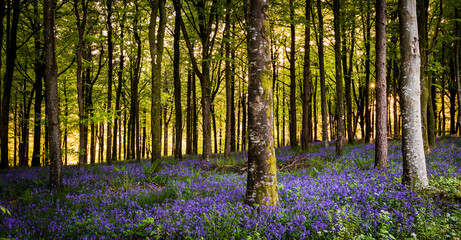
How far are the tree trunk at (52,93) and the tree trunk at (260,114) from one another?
263 inches

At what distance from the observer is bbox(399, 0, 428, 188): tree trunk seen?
225 inches

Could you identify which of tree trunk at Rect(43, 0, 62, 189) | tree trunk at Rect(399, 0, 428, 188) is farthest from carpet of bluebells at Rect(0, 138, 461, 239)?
tree trunk at Rect(43, 0, 62, 189)

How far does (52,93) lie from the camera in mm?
7711

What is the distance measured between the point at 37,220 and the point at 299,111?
115 feet

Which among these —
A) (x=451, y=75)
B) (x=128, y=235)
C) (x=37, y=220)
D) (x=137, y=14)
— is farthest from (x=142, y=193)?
(x=451, y=75)

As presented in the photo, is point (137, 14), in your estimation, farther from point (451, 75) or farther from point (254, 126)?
point (451, 75)

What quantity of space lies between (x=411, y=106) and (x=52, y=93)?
408 inches

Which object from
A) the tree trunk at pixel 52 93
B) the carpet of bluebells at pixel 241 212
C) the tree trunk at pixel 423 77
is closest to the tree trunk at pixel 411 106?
the carpet of bluebells at pixel 241 212

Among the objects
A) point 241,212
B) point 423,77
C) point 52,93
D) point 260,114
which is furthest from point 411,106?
point 52,93

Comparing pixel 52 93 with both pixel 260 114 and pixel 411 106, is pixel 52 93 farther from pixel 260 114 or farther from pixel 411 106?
pixel 411 106

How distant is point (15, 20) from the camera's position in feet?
40.3

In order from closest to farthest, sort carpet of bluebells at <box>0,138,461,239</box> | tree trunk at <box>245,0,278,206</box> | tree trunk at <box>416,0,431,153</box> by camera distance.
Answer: carpet of bluebells at <box>0,138,461,239</box>, tree trunk at <box>245,0,278,206</box>, tree trunk at <box>416,0,431,153</box>

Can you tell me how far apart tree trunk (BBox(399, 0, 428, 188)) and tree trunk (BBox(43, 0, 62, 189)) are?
33.1 feet

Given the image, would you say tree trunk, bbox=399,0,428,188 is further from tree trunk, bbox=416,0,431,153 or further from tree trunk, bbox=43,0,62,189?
tree trunk, bbox=43,0,62,189
